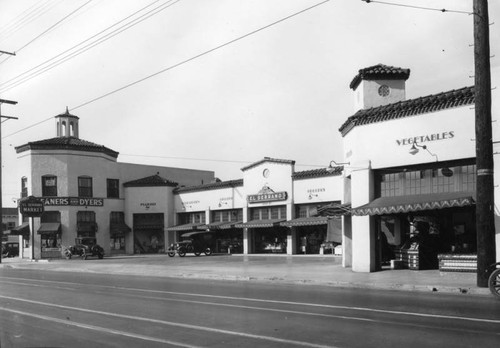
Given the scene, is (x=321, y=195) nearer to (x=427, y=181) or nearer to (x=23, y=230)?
(x=427, y=181)

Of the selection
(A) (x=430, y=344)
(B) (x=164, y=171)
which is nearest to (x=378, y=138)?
(A) (x=430, y=344)

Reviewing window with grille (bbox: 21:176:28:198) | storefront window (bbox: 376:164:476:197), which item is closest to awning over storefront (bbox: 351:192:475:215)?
storefront window (bbox: 376:164:476:197)

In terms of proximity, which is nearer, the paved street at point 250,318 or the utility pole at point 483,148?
the paved street at point 250,318

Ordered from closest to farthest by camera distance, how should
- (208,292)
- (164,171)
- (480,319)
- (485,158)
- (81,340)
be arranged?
1. (81,340)
2. (480,319)
3. (485,158)
4. (208,292)
5. (164,171)

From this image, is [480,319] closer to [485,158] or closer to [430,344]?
[430,344]

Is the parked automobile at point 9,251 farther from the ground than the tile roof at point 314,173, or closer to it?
closer to it

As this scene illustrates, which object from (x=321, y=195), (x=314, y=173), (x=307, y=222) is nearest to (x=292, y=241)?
(x=307, y=222)

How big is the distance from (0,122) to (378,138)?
3118 cm

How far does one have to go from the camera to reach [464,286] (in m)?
15.1

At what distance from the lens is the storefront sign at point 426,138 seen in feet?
61.9

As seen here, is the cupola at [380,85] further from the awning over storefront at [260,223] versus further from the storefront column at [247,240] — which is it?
the storefront column at [247,240]

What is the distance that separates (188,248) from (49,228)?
12.5m

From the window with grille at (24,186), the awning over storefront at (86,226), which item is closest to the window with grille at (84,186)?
the awning over storefront at (86,226)

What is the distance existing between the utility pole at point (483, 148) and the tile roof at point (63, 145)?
124 ft
